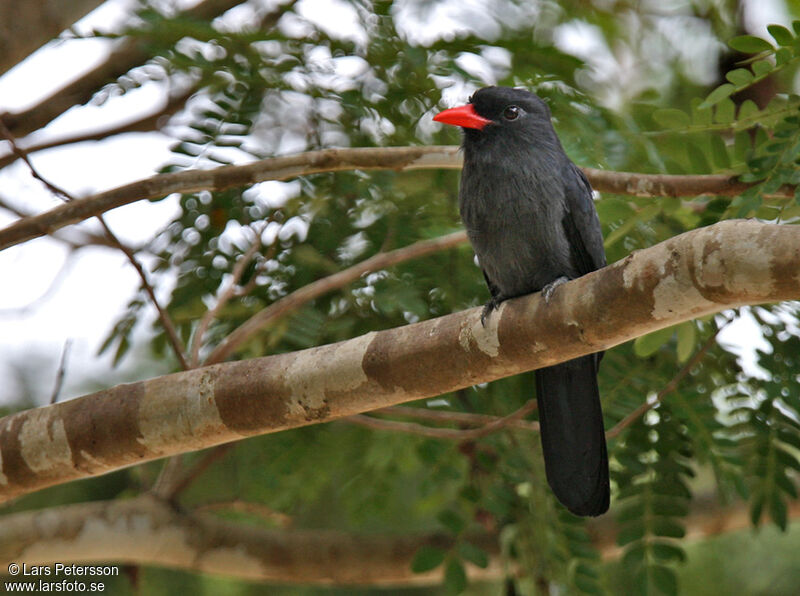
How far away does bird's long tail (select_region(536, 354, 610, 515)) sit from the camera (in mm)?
2943

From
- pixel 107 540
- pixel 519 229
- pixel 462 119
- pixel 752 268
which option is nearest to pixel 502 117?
pixel 462 119

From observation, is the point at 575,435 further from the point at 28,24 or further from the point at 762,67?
the point at 28,24

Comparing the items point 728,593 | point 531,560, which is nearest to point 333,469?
point 531,560

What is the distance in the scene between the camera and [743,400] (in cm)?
343

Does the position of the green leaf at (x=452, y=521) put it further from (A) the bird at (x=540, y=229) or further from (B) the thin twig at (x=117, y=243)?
(B) the thin twig at (x=117, y=243)

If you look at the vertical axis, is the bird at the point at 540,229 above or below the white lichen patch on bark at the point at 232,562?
above

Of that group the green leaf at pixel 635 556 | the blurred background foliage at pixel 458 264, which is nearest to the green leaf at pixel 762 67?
the blurred background foliage at pixel 458 264

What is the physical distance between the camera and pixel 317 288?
3.30 meters

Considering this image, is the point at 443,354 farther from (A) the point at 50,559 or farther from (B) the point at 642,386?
(A) the point at 50,559

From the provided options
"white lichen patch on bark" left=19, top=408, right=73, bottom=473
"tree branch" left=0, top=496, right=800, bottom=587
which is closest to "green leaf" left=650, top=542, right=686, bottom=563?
"tree branch" left=0, top=496, right=800, bottom=587

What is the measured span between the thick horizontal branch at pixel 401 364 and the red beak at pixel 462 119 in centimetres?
96

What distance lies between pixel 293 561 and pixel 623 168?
2.38 metres

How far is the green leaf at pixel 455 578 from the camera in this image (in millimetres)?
3545

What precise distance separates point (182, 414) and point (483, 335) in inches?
37.8
